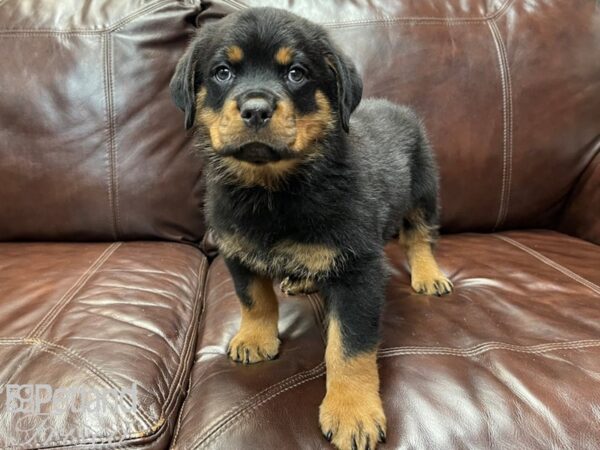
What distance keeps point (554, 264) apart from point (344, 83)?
1197mm

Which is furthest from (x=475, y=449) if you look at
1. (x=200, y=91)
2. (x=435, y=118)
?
(x=435, y=118)

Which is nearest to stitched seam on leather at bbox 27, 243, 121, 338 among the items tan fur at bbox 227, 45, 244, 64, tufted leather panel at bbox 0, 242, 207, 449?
tufted leather panel at bbox 0, 242, 207, 449

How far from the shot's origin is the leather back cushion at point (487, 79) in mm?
2430

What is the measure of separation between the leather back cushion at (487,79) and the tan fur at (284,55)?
42.8 inches

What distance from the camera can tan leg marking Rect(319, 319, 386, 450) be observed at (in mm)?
1208

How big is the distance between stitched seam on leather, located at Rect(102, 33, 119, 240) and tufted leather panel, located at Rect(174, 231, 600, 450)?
770mm

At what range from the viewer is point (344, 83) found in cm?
150

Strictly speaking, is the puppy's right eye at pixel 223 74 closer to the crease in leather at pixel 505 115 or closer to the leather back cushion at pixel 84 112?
the leather back cushion at pixel 84 112

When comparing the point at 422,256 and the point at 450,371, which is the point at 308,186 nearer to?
the point at 450,371

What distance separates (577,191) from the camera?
2.52 m

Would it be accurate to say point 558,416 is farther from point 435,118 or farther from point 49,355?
point 435,118

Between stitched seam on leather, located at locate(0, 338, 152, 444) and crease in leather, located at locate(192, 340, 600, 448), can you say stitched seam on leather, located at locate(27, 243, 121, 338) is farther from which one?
crease in leather, located at locate(192, 340, 600, 448)

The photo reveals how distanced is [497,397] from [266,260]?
2.35ft

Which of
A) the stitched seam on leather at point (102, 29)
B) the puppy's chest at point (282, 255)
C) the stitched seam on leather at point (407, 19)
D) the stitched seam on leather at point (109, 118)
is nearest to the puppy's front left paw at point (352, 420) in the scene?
the puppy's chest at point (282, 255)
